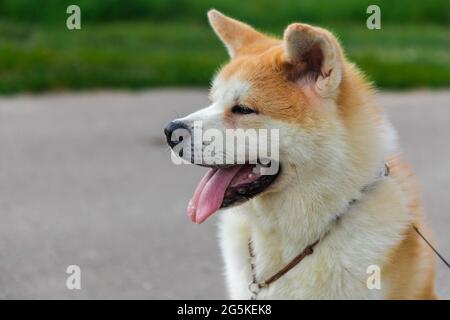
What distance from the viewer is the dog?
12.9 feet

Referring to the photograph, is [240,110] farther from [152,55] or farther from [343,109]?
[152,55]

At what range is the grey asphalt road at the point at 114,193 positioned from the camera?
6172 mm

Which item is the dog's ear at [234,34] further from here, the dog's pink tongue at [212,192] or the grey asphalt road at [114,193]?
the grey asphalt road at [114,193]

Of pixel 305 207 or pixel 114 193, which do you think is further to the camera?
pixel 114 193

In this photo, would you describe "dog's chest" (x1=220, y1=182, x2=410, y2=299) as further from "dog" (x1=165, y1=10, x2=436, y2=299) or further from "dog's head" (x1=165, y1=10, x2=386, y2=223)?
"dog's head" (x1=165, y1=10, x2=386, y2=223)

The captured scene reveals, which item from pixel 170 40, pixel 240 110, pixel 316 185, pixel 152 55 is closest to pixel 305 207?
pixel 316 185

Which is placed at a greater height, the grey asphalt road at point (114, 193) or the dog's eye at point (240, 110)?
the dog's eye at point (240, 110)

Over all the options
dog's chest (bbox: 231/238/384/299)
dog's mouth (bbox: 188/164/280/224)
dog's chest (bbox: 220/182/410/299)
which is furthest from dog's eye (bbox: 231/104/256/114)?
dog's chest (bbox: 231/238/384/299)

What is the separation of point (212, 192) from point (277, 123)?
43 cm

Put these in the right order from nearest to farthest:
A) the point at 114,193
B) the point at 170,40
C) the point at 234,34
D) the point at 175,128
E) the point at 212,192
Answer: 1. the point at 175,128
2. the point at 212,192
3. the point at 234,34
4. the point at 114,193
5. the point at 170,40

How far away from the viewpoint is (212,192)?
4051 millimetres

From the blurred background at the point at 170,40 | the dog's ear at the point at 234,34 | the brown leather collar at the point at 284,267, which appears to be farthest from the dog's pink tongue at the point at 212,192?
the blurred background at the point at 170,40

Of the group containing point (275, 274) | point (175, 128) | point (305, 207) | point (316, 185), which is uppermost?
point (175, 128)

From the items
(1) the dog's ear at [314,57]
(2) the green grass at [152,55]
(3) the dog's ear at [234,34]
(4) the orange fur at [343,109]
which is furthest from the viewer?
(2) the green grass at [152,55]
